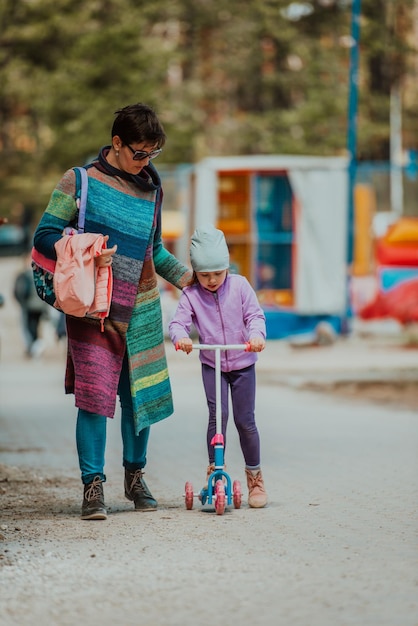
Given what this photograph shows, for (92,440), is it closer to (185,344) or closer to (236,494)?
(185,344)

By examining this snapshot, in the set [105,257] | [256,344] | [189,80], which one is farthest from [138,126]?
[189,80]

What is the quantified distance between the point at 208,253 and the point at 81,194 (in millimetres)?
708

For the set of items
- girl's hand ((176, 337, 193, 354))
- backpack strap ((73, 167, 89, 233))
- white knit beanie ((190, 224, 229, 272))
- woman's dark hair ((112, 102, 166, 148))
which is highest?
woman's dark hair ((112, 102, 166, 148))

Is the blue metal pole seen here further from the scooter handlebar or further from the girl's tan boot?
the scooter handlebar

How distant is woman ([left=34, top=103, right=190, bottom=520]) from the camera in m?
7.30

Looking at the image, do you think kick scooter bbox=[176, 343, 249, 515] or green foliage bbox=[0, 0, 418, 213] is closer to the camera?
kick scooter bbox=[176, 343, 249, 515]

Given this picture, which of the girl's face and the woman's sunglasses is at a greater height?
the woman's sunglasses

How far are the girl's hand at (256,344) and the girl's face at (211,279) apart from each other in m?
0.35

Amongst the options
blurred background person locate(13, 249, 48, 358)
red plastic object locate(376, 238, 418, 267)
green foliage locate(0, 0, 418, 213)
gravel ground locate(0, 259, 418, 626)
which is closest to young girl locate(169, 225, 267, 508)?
gravel ground locate(0, 259, 418, 626)

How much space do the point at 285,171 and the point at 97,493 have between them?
1809 cm

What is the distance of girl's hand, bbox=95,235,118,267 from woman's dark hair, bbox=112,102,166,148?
0.50 m

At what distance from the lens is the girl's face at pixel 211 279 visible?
7602 mm

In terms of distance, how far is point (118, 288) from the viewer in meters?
7.38

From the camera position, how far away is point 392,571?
590 centimetres
